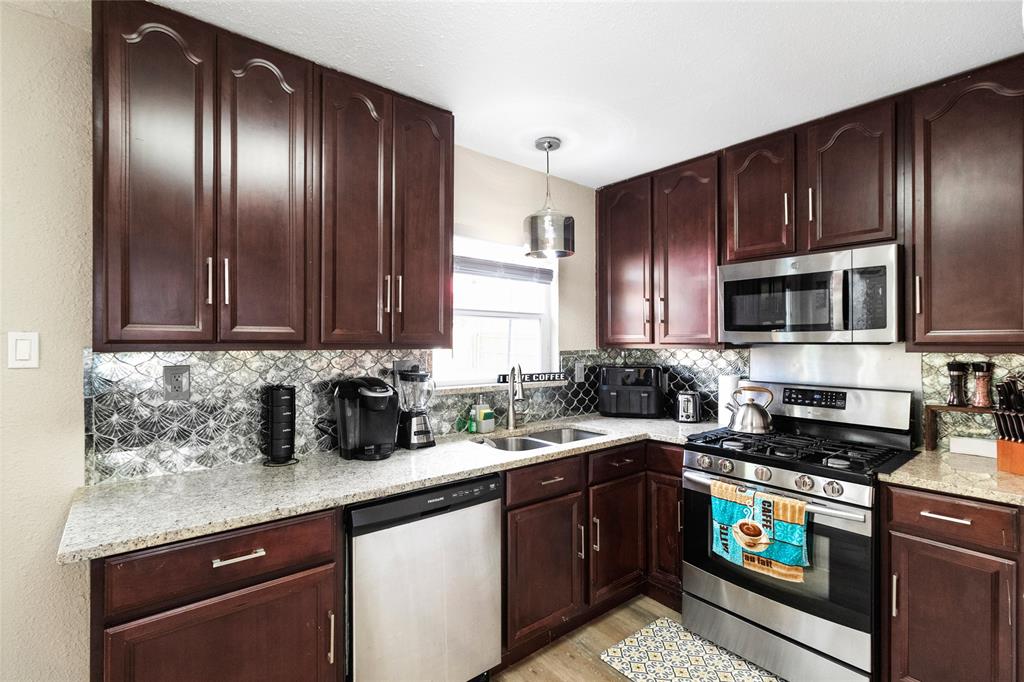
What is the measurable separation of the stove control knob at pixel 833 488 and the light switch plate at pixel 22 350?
9.63ft

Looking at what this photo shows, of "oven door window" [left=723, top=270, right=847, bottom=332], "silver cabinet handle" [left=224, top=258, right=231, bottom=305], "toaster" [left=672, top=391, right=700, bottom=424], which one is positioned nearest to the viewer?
"silver cabinet handle" [left=224, top=258, right=231, bottom=305]

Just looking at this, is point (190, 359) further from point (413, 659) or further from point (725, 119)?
point (725, 119)

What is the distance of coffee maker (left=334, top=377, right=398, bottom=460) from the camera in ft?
6.74

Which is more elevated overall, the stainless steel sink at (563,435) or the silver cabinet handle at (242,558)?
the stainless steel sink at (563,435)

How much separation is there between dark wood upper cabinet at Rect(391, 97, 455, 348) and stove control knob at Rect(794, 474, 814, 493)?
63.7 inches

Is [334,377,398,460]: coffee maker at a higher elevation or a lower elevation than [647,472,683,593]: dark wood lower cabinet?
higher

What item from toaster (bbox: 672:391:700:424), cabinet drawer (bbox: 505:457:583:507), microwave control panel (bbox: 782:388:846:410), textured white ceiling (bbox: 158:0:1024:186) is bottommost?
cabinet drawer (bbox: 505:457:583:507)

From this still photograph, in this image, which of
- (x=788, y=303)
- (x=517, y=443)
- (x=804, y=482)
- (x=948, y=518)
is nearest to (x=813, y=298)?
(x=788, y=303)

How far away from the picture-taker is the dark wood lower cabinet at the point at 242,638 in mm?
1292

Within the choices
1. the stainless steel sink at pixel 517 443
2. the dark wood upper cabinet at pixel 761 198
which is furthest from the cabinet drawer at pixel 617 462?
the dark wood upper cabinet at pixel 761 198

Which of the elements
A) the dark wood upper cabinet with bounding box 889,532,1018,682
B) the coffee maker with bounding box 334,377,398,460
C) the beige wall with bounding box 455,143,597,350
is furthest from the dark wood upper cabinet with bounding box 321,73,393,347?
the dark wood upper cabinet with bounding box 889,532,1018,682

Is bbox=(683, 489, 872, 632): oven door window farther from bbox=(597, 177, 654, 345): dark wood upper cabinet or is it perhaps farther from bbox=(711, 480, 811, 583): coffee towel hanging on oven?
bbox=(597, 177, 654, 345): dark wood upper cabinet

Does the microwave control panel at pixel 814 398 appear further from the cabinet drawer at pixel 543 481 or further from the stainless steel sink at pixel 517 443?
the stainless steel sink at pixel 517 443

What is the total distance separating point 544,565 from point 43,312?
217 centimetres
